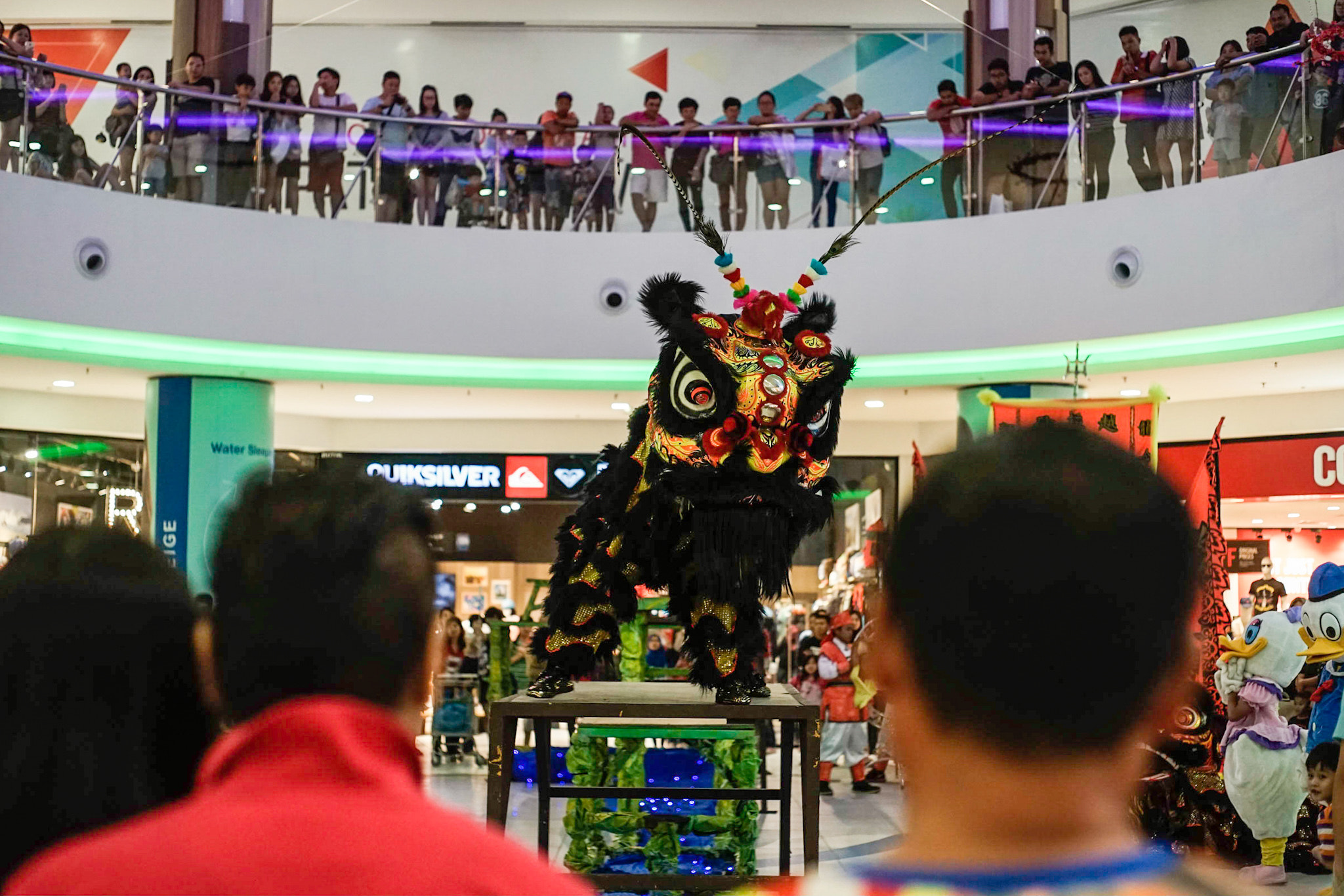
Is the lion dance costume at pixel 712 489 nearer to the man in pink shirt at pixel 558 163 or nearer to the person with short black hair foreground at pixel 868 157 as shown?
the person with short black hair foreground at pixel 868 157

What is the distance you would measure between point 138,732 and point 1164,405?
13.0 m

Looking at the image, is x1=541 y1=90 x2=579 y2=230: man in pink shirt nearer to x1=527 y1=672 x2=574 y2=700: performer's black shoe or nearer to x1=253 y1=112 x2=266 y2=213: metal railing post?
x1=253 y1=112 x2=266 y2=213: metal railing post

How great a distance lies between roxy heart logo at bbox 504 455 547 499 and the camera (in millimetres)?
15109

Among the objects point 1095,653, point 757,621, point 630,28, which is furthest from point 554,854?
point 630,28

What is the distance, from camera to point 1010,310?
1030 centimetres

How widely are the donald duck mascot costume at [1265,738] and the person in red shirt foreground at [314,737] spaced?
5.43 metres

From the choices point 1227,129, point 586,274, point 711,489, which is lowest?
point 711,489

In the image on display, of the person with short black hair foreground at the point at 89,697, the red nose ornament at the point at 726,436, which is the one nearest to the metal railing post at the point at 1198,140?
the red nose ornament at the point at 726,436

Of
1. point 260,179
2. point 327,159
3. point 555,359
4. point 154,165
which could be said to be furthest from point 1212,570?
point 154,165

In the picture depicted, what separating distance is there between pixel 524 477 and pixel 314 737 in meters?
14.3

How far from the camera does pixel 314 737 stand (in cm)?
97

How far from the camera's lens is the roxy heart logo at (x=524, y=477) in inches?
595

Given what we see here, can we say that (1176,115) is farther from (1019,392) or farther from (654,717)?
(654,717)

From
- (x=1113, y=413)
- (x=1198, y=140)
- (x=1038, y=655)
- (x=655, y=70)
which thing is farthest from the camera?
(x=655, y=70)
